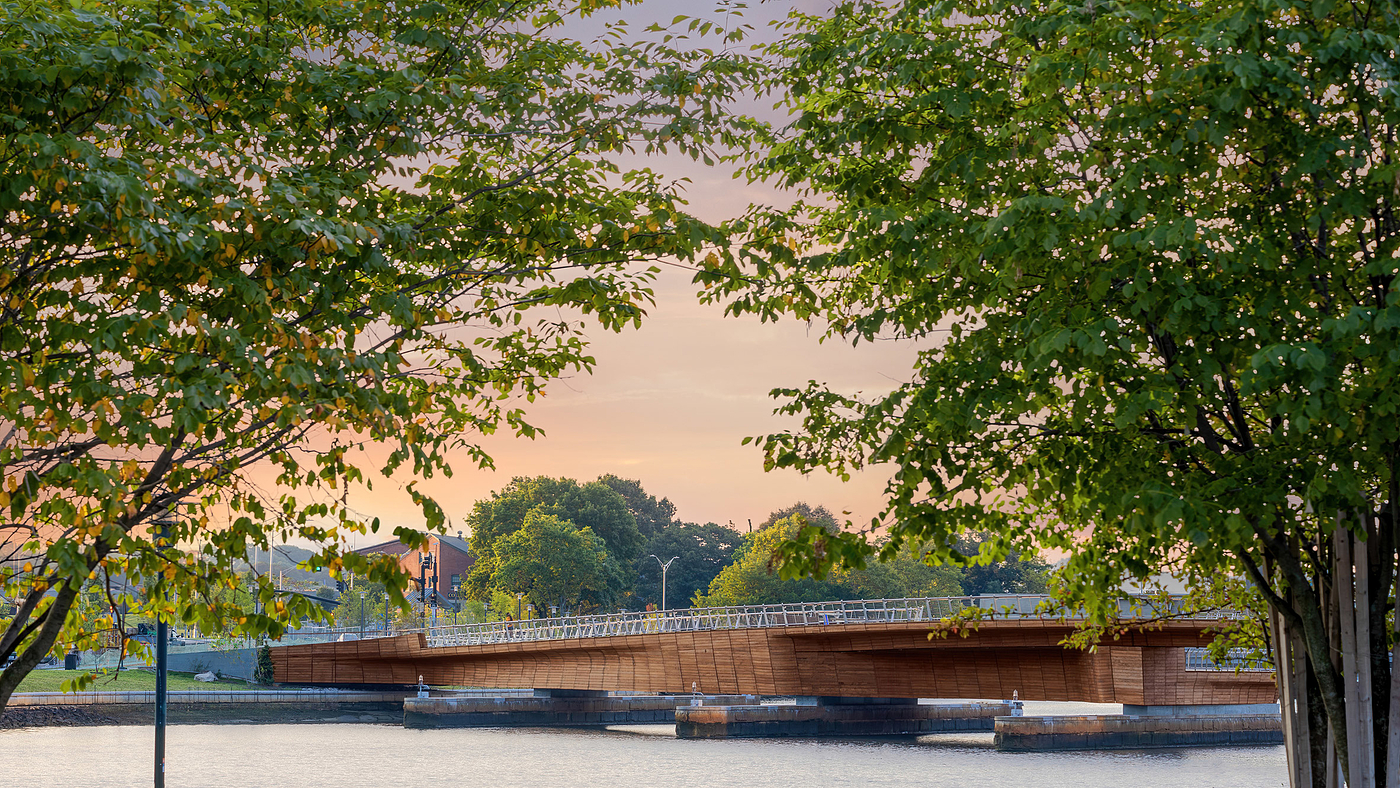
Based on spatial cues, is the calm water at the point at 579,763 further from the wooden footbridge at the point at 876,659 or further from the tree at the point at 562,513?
the tree at the point at 562,513

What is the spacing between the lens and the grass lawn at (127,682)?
63.9 meters

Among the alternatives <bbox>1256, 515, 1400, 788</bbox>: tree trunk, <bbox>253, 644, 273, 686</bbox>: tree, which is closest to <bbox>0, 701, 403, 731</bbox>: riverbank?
<bbox>253, 644, 273, 686</bbox>: tree

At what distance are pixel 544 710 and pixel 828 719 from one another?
717 inches

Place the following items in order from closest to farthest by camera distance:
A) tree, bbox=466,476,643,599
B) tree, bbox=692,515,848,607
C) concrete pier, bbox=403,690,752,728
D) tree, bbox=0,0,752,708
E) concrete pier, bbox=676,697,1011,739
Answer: tree, bbox=0,0,752,708 < concrete pier, bbox=676,697,1011,739 < concrete pier, bbox=403,690,752,728 < tree, bbox=692,515,848,607 < tree, bbox=466,476,643,599

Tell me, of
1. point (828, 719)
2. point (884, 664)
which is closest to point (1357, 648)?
point (884, 664)

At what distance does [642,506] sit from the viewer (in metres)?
134

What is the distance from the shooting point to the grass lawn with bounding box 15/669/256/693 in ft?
210

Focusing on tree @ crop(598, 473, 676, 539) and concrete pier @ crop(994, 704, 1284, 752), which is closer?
concrete pier @ crop(994, 704, 1284, 752)

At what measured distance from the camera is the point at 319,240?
6.49 metres

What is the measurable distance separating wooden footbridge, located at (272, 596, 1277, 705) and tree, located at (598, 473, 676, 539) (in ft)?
248

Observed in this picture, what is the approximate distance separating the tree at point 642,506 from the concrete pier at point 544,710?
61.7m

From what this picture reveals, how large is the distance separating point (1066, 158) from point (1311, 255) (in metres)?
1.90

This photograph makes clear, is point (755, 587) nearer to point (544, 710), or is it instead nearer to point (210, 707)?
point (544, 710)

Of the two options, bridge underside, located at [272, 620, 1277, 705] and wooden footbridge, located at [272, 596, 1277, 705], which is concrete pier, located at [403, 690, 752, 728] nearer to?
wooden footbridge, located at [272, 596, 1277, 705]
